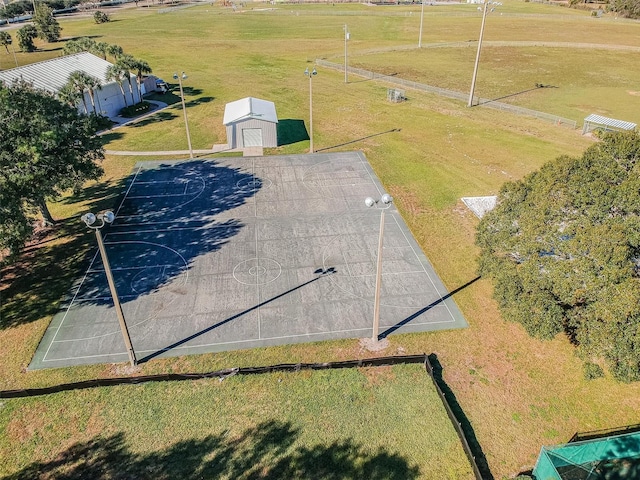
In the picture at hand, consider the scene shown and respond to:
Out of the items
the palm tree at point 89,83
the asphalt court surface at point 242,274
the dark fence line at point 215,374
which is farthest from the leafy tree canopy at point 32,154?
the palm tree at point 89,83

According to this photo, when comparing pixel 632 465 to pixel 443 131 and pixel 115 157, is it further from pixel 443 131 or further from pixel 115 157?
pixel 115 157

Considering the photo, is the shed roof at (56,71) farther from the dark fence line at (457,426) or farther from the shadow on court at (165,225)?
the dark fence line at (457,426)

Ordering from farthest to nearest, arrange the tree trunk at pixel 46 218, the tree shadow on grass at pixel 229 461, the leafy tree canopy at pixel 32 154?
the tree trunk at pixel 46 218
the leafy tree canopy at pixel 32 154
the tree shadow on grass at pixel 229 461

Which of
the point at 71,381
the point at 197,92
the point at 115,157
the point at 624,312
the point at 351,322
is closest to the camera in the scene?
the point at 624,312

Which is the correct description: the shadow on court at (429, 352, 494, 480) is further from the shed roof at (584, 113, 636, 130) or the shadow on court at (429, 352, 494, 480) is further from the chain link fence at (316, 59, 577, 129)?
the chain link fence at (316, 59, 577, 129)

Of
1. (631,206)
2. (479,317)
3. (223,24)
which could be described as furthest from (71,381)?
(223,24)

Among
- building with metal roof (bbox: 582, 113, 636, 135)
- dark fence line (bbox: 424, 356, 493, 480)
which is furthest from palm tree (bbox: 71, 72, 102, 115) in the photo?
building with metal roof (bbox: 582, 113, 636, 135)
